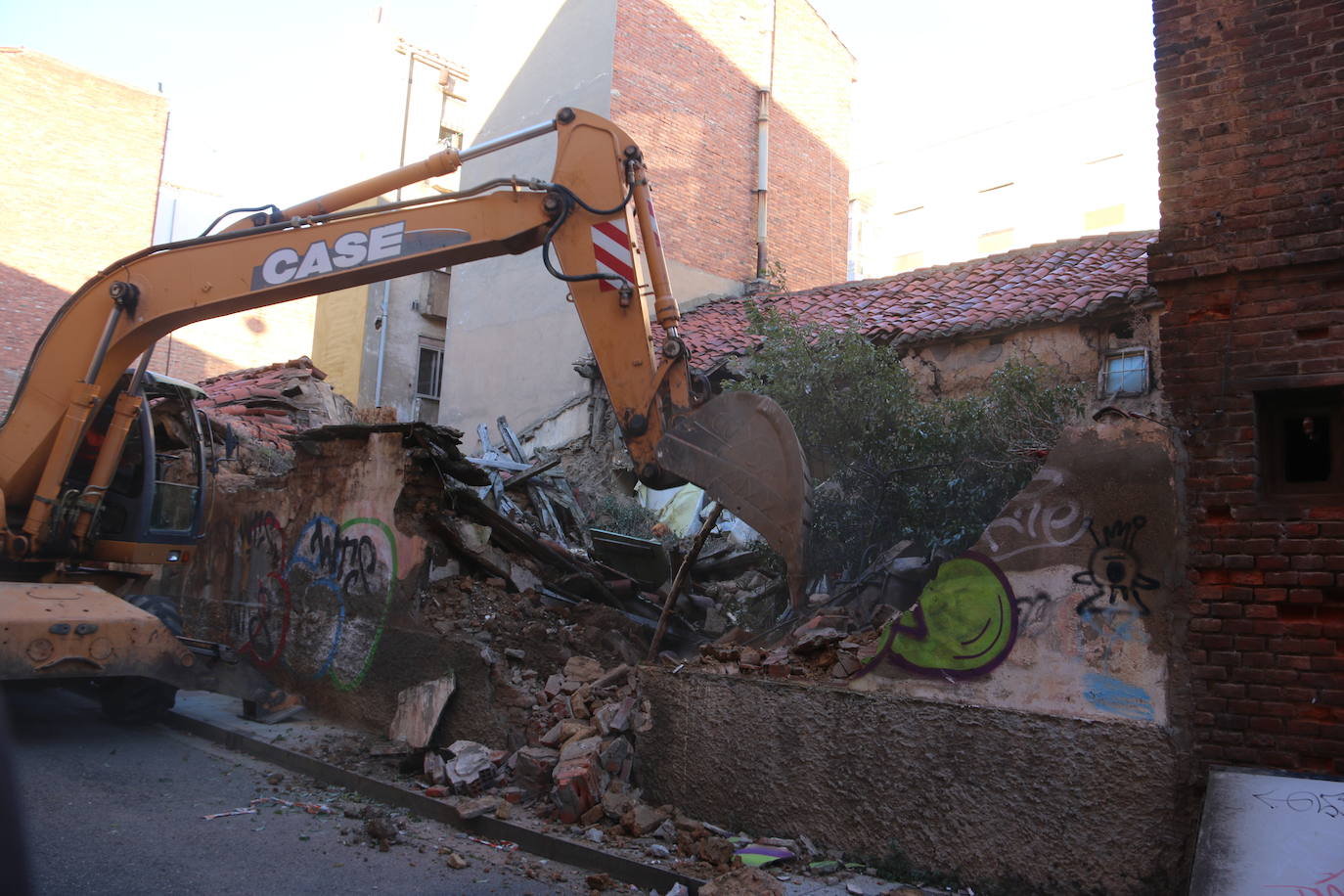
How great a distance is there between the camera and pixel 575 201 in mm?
6516

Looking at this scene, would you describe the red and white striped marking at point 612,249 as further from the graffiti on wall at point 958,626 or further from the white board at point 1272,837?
the white board at point 1272,837

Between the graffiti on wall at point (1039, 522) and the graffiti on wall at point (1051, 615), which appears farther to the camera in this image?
the graffiti on wall at point (1039, 522)

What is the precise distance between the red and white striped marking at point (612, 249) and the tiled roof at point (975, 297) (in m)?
4.53

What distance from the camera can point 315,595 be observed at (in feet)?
30.3

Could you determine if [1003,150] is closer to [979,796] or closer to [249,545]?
[249,545]

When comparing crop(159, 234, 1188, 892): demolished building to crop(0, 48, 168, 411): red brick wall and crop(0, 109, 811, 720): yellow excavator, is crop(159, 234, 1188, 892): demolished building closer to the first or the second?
crop(0, 109, 811, 720): yellow excavator

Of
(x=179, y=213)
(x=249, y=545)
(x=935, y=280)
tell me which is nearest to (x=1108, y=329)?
(x=935, y=280)

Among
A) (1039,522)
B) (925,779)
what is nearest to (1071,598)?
(1039,522)

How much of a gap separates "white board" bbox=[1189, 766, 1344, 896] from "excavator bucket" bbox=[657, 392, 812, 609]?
2.19 metres

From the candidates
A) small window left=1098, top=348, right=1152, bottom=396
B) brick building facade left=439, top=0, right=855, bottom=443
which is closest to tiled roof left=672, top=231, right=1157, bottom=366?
small window left=1098, top=348, right=1152, bottom=396

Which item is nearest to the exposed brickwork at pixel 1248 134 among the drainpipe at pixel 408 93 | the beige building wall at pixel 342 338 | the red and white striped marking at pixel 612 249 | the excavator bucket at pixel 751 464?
the excavator bucket at pixel 751 464

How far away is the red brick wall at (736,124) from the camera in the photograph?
19094 millimetres

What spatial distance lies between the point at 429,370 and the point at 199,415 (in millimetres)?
17513

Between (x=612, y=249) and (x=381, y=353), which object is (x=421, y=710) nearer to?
(x=612, y=249)
